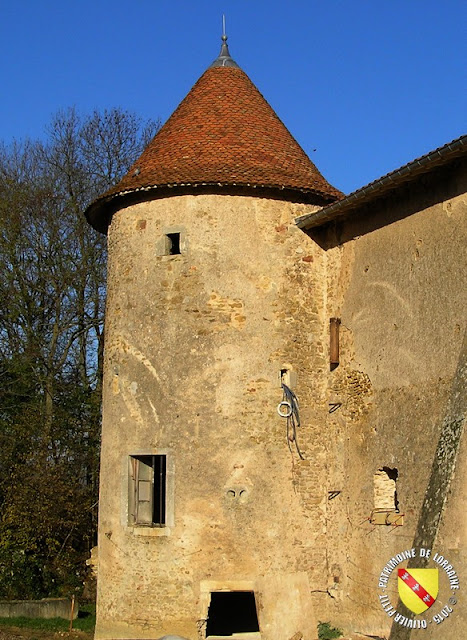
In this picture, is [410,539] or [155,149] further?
[155,149]

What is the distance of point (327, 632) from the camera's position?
12570 millimetres

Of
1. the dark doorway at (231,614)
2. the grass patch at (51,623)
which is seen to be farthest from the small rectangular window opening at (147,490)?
the grass patch at (51,623)

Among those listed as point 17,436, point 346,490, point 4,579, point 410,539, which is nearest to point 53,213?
point 17,436

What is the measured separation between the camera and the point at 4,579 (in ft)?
62.0

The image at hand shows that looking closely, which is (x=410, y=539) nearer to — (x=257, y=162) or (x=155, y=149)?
(x=257, y=162)

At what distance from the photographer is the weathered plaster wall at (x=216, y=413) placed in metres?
12.6

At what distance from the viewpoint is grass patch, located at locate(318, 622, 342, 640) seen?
12508 mm

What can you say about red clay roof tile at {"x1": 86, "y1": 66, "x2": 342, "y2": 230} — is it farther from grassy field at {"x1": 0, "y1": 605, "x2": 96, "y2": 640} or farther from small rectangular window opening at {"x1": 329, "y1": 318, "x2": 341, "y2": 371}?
grassy field at {"x1": 0, "y1": 605, "x2": 96, "y2": 640}

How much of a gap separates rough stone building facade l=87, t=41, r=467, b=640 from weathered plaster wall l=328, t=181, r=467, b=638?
0.04 metres

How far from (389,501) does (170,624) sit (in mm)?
3647

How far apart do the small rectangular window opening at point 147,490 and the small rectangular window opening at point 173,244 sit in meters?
3.20

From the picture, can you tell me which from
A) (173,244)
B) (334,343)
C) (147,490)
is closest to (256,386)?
(334,343)

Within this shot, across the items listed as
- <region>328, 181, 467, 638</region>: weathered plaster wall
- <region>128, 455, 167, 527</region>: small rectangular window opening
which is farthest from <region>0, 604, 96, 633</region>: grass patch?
<region>328, 181, 467, 638</region>: weathered plaster wall

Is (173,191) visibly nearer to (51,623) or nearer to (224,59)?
(224,59)
